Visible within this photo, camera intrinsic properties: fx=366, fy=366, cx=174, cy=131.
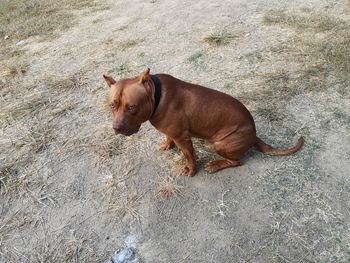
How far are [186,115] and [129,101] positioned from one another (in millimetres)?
768

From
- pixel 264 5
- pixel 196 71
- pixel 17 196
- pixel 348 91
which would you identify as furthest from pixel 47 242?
pixel 264 5

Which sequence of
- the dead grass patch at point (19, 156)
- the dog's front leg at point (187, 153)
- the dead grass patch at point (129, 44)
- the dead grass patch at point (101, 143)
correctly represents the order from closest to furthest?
Result: the dog's front leg at point (187, 153) < the dead grass patch at point (19, 156) < the dead grass patch at point (101, 143) < the dead grass patch at point (129, 44)

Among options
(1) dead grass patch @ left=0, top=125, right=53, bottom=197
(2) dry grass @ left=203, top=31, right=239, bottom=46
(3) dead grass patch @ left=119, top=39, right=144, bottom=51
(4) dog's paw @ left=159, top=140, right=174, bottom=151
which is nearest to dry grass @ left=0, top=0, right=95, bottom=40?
(3) dead grass patch @ left=119, top=39, right=144, bottom=51

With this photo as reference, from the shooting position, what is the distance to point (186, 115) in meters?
3.87

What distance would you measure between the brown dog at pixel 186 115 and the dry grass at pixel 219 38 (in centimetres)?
303

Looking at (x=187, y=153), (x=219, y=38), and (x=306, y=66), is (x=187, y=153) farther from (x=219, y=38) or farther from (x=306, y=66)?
(x=219, y=38)

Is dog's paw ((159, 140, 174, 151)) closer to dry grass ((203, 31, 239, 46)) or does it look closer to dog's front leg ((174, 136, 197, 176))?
dog's front leg ((174, 136, 197, 176))

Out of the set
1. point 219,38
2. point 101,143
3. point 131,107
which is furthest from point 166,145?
point 219,38

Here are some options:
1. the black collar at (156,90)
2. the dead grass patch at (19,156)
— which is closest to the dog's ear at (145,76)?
the black collar at (156,90)

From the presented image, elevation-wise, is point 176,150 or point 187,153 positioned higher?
point 187,153

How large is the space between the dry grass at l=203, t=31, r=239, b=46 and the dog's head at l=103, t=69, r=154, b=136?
370 cm

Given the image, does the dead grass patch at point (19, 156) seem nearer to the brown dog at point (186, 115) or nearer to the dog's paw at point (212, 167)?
the brown dog at point (186, 115)

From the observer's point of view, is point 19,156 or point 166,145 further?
point 19,156

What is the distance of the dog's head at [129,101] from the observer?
131 inches
